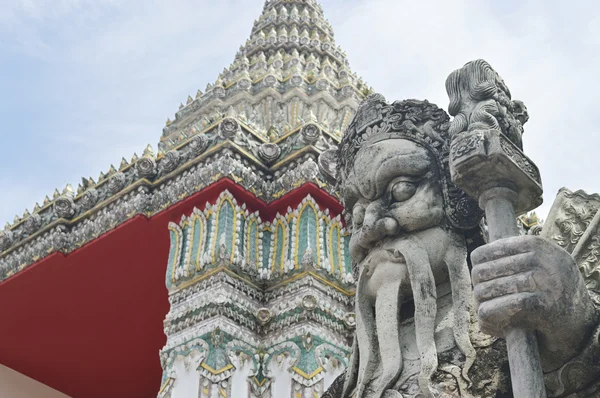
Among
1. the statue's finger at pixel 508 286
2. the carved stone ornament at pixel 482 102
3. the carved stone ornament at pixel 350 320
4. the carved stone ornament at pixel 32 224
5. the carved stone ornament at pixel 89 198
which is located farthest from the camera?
the carved stone ornament at pixel 32 224

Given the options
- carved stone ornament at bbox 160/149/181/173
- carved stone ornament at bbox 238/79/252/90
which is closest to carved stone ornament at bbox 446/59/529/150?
carved stone ornament at bbox 160/149/181/173

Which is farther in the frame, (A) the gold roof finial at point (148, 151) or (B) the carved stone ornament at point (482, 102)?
(A) the gold roof finial at point (148, 151)

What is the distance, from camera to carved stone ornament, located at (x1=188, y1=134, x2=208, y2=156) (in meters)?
7.64

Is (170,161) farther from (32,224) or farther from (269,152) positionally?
(32,224)

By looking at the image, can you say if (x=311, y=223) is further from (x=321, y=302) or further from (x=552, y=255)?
(x=552, y=255)

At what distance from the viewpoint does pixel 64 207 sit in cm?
856

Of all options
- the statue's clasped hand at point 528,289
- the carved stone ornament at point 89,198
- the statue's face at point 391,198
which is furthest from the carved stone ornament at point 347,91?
the statue's clasped hand at point 528,289

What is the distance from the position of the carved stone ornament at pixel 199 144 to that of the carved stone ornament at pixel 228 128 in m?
0.18

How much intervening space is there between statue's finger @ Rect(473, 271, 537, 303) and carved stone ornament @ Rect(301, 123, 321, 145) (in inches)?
184

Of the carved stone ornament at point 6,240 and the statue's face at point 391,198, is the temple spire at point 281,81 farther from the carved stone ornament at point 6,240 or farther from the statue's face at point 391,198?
the statue's face at point 391,198

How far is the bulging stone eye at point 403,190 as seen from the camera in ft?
12.9

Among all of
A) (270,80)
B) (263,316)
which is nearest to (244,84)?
(270,80)

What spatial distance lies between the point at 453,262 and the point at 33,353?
701cm

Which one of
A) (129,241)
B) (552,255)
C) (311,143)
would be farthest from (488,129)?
(129,241)
